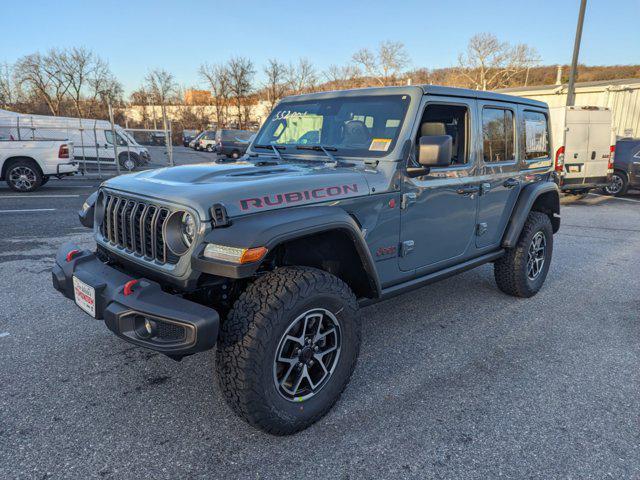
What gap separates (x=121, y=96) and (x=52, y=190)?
4760 cm

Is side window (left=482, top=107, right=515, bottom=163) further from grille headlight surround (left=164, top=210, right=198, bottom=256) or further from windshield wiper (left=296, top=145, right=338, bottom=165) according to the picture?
grille headlight surround (left=164, top=210, right=198, bottom=256)

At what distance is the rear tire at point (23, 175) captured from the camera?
1091cm

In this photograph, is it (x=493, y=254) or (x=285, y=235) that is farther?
(x=493, y=254)

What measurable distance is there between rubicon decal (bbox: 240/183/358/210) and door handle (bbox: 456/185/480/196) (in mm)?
1148

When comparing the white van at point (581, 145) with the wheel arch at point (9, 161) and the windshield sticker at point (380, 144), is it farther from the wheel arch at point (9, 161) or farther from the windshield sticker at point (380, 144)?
the wheel arch at point (9, 161)

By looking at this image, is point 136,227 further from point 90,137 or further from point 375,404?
point 90,137

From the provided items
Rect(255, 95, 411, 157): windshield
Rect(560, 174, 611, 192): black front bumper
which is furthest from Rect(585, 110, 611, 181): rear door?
Rect(255, 95, 411, 157): windshield

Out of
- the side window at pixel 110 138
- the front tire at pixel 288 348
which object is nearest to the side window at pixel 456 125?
the front tire at pixel 288 348

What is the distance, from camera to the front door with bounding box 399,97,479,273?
3094 mm

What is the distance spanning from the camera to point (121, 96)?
5312cm

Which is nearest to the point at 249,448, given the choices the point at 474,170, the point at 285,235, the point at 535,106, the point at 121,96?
the point at 285,235

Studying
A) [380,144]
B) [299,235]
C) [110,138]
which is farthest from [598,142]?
[110,138]

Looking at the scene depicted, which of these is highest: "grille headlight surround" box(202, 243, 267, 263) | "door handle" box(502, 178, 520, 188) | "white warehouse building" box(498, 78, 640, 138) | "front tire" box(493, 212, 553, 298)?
"white warehouse building" box(498, 78, 640, 138)

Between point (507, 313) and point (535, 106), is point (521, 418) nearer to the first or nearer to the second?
→ point (507, 313)
